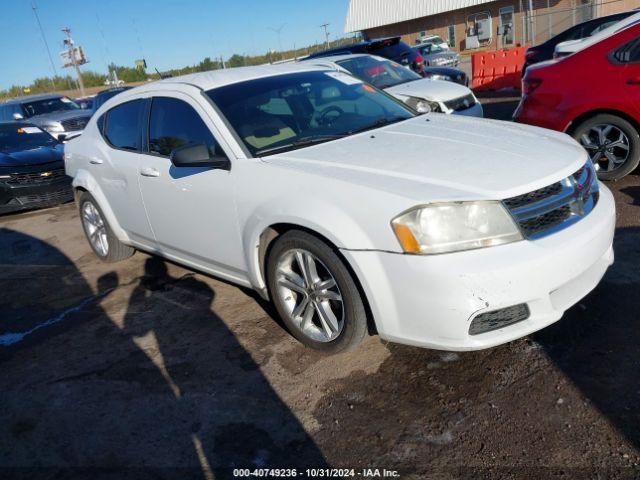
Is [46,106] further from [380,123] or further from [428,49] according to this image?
[428,49]

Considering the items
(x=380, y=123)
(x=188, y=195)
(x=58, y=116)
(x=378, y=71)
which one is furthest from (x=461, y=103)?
(x=58, y=116)

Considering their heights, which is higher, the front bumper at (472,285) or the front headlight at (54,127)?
the front headlight at (54,127)

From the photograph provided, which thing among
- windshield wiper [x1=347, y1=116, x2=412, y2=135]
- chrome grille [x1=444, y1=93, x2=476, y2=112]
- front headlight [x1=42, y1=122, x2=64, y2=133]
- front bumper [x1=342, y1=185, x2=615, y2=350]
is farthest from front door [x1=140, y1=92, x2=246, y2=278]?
front headlight [x1=42, y1=122, x2=64, y2=133]

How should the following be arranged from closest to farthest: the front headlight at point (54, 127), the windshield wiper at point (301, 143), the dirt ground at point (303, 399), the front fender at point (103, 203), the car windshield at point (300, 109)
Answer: the dirt ground at point (303, 399), the windshield wiper at point (301, 143), the car windshield at point (300, 109), the front fender at point (103, 203), the front headlight at point (54, 127)

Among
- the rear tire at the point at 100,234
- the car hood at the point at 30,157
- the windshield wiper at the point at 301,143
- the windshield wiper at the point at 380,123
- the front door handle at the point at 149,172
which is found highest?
the windshield wiper at the point at 301,143

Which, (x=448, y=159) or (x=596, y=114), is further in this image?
(x=596, y=114)

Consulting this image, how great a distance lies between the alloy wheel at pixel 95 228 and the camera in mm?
5312

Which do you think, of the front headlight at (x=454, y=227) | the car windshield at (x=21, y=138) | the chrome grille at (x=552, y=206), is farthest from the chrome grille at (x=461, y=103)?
the car windshield at (x=21, y=138)

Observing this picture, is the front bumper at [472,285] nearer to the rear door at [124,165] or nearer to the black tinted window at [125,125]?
the rear door at [124,165]

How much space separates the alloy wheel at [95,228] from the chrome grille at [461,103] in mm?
A: 4821

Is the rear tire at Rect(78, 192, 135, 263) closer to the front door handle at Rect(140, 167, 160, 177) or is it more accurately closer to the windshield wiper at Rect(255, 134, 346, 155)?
the front door handle at Rect(140, 167, 160, 177)

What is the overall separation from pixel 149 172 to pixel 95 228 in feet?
5.74

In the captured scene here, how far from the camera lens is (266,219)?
3166mm

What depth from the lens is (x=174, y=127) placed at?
3953mm
